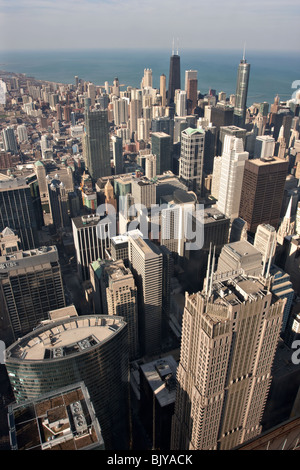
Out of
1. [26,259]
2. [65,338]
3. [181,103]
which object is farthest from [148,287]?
[181,103]

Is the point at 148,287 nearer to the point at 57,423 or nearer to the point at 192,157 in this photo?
the point at 57,423

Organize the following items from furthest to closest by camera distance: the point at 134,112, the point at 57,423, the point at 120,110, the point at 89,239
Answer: the point at 120,110
the point at 134,112
the point at 89,239
the point at 57,423

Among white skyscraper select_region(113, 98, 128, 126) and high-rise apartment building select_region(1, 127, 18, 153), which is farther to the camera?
white skyscraper select_region(113, 98, 128, 126)

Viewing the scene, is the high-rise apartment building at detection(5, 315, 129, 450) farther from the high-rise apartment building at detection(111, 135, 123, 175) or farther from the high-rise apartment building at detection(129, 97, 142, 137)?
the high-rise apartment building at detection(129, 97, 142, 137)

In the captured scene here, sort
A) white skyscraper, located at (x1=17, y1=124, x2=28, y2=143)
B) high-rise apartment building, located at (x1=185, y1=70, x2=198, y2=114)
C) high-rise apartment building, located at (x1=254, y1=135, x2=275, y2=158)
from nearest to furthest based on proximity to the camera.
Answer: high-rise apartment building, located at (x1=254, y1=135, x2=275, y2=158), white skyscraper, located at (x1=17, y1=124, x2=28, y2=143), high-rise apartment building, located at (x1=185, y1=70, x2=198, y2=114)

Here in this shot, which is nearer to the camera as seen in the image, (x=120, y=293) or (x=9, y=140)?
(x=120, y=293)

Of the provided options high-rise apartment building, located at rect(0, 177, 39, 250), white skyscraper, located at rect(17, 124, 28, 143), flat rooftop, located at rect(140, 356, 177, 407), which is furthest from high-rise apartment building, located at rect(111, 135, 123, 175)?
flat rooftop, located at rect(140, 356, 177, 407)
